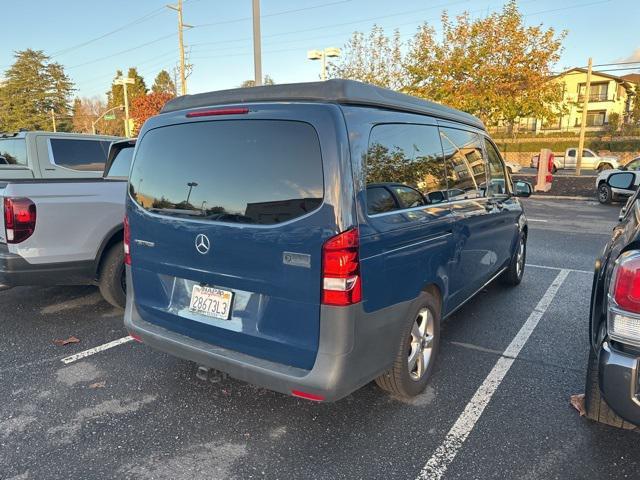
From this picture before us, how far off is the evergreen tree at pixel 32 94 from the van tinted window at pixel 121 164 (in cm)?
6442

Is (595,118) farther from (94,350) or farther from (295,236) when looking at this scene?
(295,236)

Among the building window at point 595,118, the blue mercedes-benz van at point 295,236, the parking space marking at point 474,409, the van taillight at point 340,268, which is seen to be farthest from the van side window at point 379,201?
the building window at point 595,118

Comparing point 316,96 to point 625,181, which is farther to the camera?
point 625,181

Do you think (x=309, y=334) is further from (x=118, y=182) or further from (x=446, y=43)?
(x=446, y=43)

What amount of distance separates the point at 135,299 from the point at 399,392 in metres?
1.95

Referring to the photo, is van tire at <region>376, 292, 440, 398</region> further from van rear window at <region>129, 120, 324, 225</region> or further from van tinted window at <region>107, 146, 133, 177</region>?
van tinted window at <region>107, 146, 133, 177</region>

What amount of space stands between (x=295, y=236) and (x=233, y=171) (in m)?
0.60

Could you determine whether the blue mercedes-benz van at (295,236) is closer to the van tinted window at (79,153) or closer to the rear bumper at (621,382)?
the rear bumper at (621,382)

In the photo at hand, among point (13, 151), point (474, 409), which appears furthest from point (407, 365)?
point (13, 151)

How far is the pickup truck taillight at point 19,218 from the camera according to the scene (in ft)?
13.4

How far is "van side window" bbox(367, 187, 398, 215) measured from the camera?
2576 millimetres

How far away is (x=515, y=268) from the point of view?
5.83m

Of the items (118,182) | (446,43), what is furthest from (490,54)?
(118,182)

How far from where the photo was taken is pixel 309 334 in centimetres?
247
